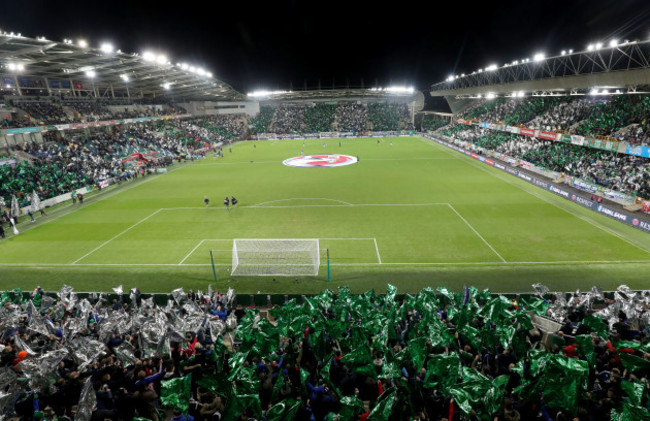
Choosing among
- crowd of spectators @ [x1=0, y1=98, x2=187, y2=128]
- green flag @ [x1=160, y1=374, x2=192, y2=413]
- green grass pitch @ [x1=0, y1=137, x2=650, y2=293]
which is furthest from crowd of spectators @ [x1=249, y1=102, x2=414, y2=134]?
green flag @ [x1=160, y1=374, x2=192, y2=413]

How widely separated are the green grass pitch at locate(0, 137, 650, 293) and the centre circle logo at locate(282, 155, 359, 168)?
1009 centimetres

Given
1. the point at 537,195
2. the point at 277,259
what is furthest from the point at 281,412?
the point at 537,195

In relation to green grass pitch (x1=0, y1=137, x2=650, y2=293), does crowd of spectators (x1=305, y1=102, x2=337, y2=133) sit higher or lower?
higher

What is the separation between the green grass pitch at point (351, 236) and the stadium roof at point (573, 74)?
1128 centimetres

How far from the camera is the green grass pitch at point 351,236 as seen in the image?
19141 mm

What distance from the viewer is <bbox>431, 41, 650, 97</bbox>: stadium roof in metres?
29.6

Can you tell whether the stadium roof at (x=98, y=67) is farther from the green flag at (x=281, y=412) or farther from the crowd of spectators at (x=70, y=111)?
the green flag at (x=281, y=412)

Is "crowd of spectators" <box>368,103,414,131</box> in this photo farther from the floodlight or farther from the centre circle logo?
the floodlight

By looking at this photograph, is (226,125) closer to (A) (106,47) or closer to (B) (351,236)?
(A) (106,47)

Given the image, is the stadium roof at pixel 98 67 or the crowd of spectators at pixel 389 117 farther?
the crowd of spectators at pixel 389 117

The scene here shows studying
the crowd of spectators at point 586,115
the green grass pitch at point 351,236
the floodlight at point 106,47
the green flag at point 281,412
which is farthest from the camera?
the floodlight at point 106,47

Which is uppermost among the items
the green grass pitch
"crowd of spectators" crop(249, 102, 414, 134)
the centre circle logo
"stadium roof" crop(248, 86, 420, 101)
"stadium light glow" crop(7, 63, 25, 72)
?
"stadium light glow" crop(7, 63, 25, 72)

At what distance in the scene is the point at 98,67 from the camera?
157ft

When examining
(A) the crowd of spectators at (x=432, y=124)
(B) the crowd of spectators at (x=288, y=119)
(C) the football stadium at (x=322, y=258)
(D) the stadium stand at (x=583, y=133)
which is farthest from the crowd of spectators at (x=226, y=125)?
(D) the stadium stand at (x=583, y=133)
